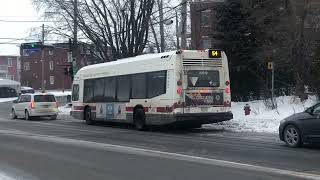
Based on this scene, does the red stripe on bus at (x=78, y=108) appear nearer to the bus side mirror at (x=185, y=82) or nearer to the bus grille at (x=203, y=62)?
the bus side mirror at (x=185, y=82)

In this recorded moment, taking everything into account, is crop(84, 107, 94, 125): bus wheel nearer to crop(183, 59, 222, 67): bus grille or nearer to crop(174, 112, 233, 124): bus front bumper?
crop(174, 112, 233, 124): bus front bumper

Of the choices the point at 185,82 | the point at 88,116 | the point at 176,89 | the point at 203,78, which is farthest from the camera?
the point at 88,116

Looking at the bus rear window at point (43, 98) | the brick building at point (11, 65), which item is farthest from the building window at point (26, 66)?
the bus rear window at point (43, 98)

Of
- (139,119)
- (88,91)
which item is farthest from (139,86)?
(88,91)

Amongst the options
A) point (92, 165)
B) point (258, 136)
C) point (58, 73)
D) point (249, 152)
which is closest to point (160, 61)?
point (258, 136)

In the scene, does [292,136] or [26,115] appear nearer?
[292,136]

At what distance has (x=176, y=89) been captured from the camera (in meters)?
20.4

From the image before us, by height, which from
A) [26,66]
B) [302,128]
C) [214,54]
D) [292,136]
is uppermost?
[26,66]

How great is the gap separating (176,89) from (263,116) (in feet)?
20.6

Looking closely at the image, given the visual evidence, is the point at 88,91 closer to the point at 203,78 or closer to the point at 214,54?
the point at 203,78

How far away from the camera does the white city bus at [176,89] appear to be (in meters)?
20.6

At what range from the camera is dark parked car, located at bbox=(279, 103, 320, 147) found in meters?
14.5

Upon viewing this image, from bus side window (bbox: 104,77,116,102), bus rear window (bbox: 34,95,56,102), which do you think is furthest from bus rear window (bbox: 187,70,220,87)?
bus rear window (bbox: 34,95,56,102)

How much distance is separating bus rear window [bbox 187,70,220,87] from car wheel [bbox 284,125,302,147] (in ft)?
19.9
